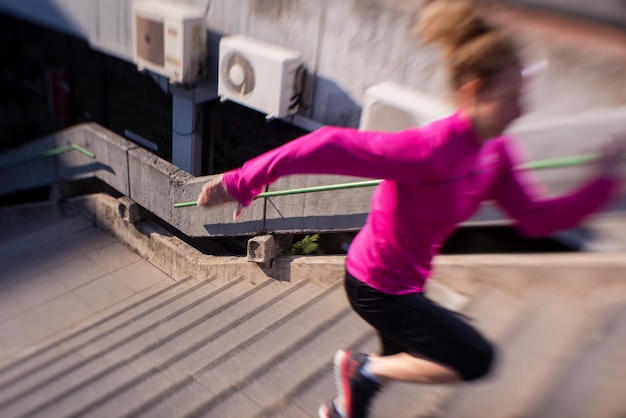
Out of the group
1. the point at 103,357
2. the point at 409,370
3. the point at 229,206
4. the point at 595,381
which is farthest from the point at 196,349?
the point at 595,381

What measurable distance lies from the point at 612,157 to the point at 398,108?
10.5ft

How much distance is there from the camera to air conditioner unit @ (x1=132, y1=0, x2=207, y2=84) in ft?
23.8

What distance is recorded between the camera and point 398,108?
17.4ft

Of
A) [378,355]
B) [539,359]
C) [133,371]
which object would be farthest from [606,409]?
[133,371]

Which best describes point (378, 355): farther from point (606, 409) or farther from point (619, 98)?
point (619, 98)

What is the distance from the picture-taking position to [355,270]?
7.87 ft

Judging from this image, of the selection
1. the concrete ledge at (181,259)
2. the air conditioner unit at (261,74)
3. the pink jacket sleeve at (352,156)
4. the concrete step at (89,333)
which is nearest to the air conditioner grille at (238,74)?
the air conditioner unit at (261,74)

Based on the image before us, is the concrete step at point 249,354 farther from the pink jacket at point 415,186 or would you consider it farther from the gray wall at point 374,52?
the gray wall at point 374,52

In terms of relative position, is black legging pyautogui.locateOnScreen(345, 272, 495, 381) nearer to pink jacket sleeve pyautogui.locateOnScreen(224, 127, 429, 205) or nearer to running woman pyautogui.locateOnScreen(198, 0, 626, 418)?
running woman pyautogui.locateOnScreen(198, 0, 626, 418)

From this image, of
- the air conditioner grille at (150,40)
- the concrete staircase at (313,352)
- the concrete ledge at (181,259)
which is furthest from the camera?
the air conditioner grille at (150,40)

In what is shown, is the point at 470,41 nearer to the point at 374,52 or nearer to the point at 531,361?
the point at 531,361

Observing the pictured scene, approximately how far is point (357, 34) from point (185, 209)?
2660 mm

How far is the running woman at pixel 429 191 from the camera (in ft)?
6.38

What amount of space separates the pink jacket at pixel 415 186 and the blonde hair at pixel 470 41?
0.64ft
